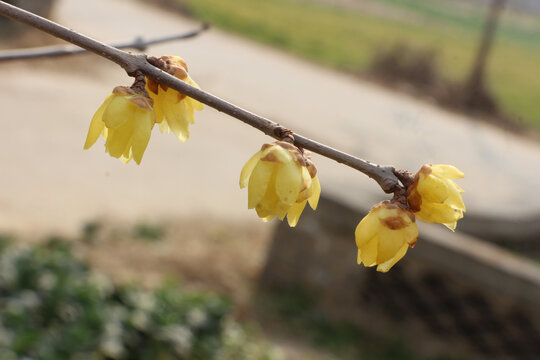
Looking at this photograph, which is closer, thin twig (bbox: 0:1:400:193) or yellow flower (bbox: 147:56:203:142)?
thin twig (bbox: 0:1:400:193)

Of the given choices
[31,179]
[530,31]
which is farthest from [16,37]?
[530,31]

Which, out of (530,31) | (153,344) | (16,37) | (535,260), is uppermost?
(530,31)

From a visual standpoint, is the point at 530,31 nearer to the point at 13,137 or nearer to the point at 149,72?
the point at 13,137

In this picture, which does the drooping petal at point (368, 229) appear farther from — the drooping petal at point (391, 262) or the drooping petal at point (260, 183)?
the drooping petal at point (260, 183)

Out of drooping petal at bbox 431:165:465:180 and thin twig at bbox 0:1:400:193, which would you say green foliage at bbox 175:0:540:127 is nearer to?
drooping petal at bbox 431:165:465:180

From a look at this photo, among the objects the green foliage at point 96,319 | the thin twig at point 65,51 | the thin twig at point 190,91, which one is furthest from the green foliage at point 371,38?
the thin twig at point 190,91

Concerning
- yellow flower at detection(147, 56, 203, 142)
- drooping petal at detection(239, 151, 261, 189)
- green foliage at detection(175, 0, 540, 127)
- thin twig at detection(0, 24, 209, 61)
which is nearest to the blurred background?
thin twig at detection(0, 24, 209, 61)
